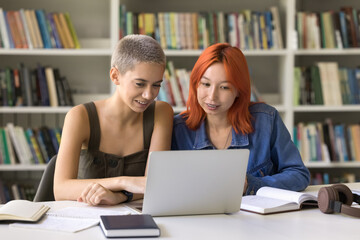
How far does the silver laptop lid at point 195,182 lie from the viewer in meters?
1.33

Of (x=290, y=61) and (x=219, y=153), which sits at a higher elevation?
(x=290, y=61)

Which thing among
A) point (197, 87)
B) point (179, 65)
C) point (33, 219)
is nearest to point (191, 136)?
point (197, 87)

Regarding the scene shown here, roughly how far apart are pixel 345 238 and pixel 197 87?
34.2 inches

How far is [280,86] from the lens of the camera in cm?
344

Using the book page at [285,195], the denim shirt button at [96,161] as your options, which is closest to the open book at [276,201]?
the book page at [285,195]

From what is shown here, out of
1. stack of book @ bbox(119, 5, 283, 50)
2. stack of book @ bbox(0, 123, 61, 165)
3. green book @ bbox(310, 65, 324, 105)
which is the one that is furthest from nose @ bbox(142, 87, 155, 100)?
green book @ bbox(310, 65, 324, 105)

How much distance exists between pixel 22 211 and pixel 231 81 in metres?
0.88

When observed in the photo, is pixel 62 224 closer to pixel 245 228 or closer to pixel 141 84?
pixel 245 228

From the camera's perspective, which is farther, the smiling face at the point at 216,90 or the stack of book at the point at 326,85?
the stack of book at the point at 326,85

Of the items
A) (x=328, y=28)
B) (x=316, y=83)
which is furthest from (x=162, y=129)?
(x=328, y=28)

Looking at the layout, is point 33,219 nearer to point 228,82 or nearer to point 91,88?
point 228,82

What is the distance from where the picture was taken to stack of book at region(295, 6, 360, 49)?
329 cm

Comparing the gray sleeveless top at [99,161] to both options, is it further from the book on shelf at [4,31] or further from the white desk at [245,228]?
the book on shelf at [4,31]

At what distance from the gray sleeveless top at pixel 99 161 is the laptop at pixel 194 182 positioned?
1.59 ft
